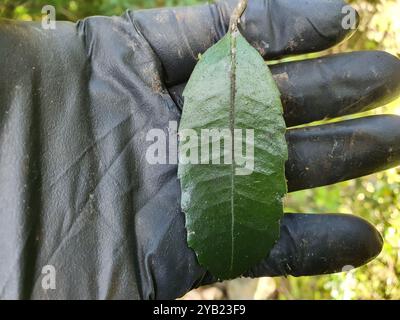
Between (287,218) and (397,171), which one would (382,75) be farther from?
(397,171)

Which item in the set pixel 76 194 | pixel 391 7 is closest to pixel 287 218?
pixel 76 194

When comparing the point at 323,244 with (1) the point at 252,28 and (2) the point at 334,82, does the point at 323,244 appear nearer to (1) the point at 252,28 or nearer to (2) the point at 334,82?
(2) the point at 334,82

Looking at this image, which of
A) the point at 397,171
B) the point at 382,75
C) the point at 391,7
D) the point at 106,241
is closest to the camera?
the point at 106,241

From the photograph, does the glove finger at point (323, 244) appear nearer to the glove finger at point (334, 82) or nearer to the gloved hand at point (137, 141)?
the gloved hand at point (137, 141)

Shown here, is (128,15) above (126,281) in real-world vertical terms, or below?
above

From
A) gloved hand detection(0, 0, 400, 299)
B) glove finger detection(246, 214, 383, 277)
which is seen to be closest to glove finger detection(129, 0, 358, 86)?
gloved hand detection(0, 0, 400, 299)

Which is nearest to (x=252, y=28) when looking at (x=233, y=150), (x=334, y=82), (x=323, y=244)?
(x=334, y=82)

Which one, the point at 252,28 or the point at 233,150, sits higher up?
the point at 252,28
